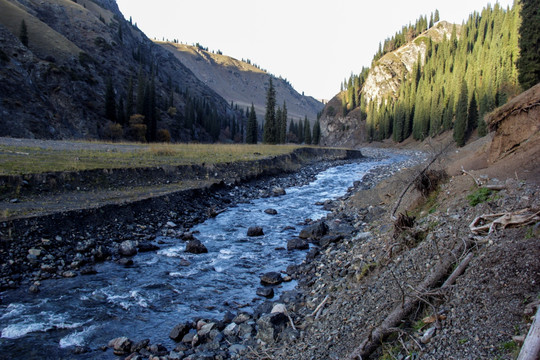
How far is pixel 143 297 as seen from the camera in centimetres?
869

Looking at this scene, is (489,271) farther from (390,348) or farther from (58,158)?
(58,158)

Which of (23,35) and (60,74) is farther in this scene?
(23,35)

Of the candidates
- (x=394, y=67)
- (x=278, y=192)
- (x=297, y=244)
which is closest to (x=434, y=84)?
(x=394, y=67)

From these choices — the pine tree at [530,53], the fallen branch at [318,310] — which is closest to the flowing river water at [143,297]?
the fallen branch at [318,310]

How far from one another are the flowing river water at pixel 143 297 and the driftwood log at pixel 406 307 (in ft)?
14.1

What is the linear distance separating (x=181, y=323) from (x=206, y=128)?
4220 inches

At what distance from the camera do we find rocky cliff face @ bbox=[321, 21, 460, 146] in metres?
141

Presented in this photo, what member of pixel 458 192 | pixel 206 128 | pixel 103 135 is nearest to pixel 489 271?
pixel 458 192

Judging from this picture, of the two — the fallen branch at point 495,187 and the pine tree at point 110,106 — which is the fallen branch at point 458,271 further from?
the pine tree at point 110,106

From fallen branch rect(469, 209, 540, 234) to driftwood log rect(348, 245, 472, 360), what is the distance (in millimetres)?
636

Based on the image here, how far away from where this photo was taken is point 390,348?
4.27 m

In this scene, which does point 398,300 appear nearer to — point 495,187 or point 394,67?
point 495,187

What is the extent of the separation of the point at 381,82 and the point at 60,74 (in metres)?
128

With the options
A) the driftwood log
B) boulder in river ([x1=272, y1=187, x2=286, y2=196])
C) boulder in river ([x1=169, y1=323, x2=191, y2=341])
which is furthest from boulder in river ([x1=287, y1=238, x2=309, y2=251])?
boulder in river ([x1=272, y1=187, x2=286, y2=196])
